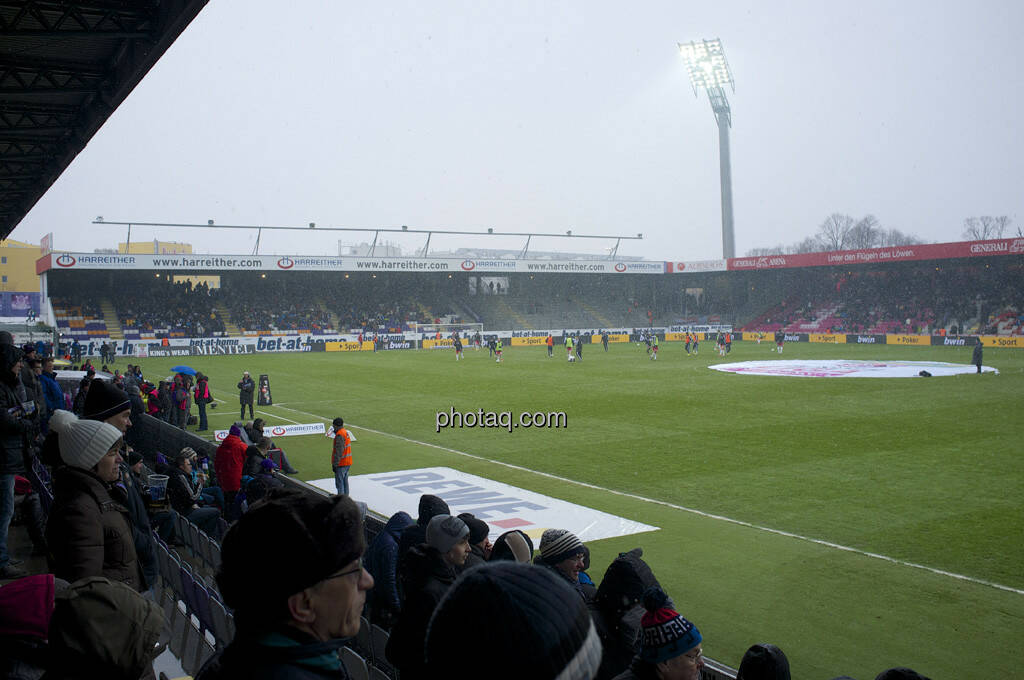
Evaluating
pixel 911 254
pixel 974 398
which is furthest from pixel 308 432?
pixel 911 254

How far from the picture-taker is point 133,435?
15430 mm

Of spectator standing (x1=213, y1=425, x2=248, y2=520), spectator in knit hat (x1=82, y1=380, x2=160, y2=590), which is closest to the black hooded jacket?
spectator in knit hat (x1=82, y1=380, x2=160, y2=590)

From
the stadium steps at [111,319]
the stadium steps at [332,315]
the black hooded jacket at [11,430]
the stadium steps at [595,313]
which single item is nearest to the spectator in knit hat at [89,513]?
the black hooded jacket at [11,430]

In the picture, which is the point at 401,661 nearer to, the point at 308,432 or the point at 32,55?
the point at 32,55

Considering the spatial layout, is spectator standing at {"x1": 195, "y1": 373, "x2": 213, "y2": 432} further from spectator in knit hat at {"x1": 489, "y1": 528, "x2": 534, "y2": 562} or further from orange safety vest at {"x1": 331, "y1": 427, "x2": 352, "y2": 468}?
spectator in knit hat at {"x1": 489, "y1": 528, "x2": 534, "y2": 562}

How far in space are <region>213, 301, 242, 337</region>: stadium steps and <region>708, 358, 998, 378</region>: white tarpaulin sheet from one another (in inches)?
1500

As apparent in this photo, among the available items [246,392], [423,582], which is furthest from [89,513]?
[246,392]

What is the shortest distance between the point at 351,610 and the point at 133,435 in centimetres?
1545

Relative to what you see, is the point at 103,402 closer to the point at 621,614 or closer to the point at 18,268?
the point at 621,614

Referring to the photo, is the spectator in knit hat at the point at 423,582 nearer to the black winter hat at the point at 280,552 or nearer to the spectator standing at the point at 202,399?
the black winter hat at the point at 280,552

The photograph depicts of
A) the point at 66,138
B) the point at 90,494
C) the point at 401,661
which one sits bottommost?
the point at 401,661

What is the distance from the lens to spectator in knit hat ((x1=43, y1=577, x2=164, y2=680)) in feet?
6.89

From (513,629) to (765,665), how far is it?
2.33 m

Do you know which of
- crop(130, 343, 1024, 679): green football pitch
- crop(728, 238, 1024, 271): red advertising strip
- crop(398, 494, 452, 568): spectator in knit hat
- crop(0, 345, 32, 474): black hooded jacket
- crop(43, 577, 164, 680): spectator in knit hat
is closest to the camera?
crop(43, 577, 164, 680): spectator in knit hat
